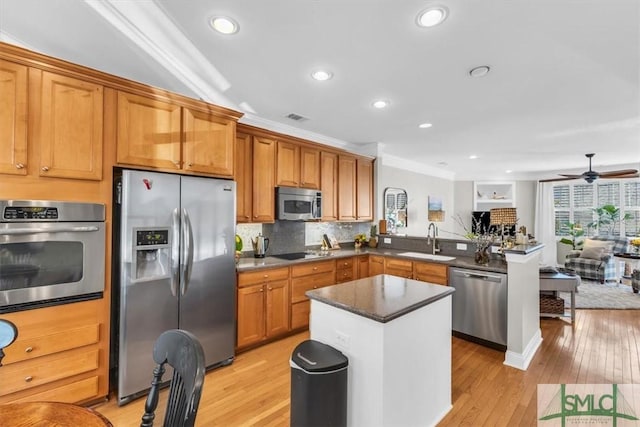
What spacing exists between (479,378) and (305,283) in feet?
6.49

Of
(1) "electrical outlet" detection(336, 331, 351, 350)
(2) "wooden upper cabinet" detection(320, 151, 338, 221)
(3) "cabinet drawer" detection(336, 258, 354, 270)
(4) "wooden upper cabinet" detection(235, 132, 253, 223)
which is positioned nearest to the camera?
(1) "electrical outlet" detection(336, 331, 351, 350)

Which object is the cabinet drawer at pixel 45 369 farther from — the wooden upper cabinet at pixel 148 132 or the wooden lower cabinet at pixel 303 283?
the wooden lower cabinet at pixel 303 283

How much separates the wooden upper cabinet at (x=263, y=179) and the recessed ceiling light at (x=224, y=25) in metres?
1.56

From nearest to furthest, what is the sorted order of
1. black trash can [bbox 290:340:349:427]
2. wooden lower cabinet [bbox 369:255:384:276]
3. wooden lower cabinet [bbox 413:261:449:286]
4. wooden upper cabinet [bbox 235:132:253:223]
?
1. black trash can [bbox 290:340:349:427]
2. wooden upper cabinet [bbox 235:132:253:223]
3. wooden lower cabinet [bbox 413:261:449:286]
4. wooden lower cabinet [bbox 369:255:384:276]

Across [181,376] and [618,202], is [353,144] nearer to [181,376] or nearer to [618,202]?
[181,376]

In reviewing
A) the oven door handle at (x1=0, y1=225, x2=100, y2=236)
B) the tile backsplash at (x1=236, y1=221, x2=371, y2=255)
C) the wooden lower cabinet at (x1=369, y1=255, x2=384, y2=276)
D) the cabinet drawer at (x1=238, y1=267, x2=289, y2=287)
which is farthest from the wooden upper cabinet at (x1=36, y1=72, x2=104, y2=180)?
the wooden lower cabinet at (x1=369, y1=255, x2=384, y2=276)

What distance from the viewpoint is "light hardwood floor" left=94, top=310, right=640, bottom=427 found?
2100mm

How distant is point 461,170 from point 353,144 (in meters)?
4.41

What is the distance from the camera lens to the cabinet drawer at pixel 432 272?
137 inches

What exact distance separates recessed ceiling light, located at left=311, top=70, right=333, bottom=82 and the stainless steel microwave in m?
1.49

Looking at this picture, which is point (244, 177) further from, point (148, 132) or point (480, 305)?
point (480, 305)

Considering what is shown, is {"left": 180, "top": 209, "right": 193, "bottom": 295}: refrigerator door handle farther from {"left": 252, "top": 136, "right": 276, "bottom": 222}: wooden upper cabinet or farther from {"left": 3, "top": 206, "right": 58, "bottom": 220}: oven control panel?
{"left": 252, "top": 136, "right": 276, "bottom": 222}: wooden upper cabinet

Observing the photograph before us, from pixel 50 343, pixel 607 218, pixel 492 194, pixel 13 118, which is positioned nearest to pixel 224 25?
pixel 13 118

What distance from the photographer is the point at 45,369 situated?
192cm
